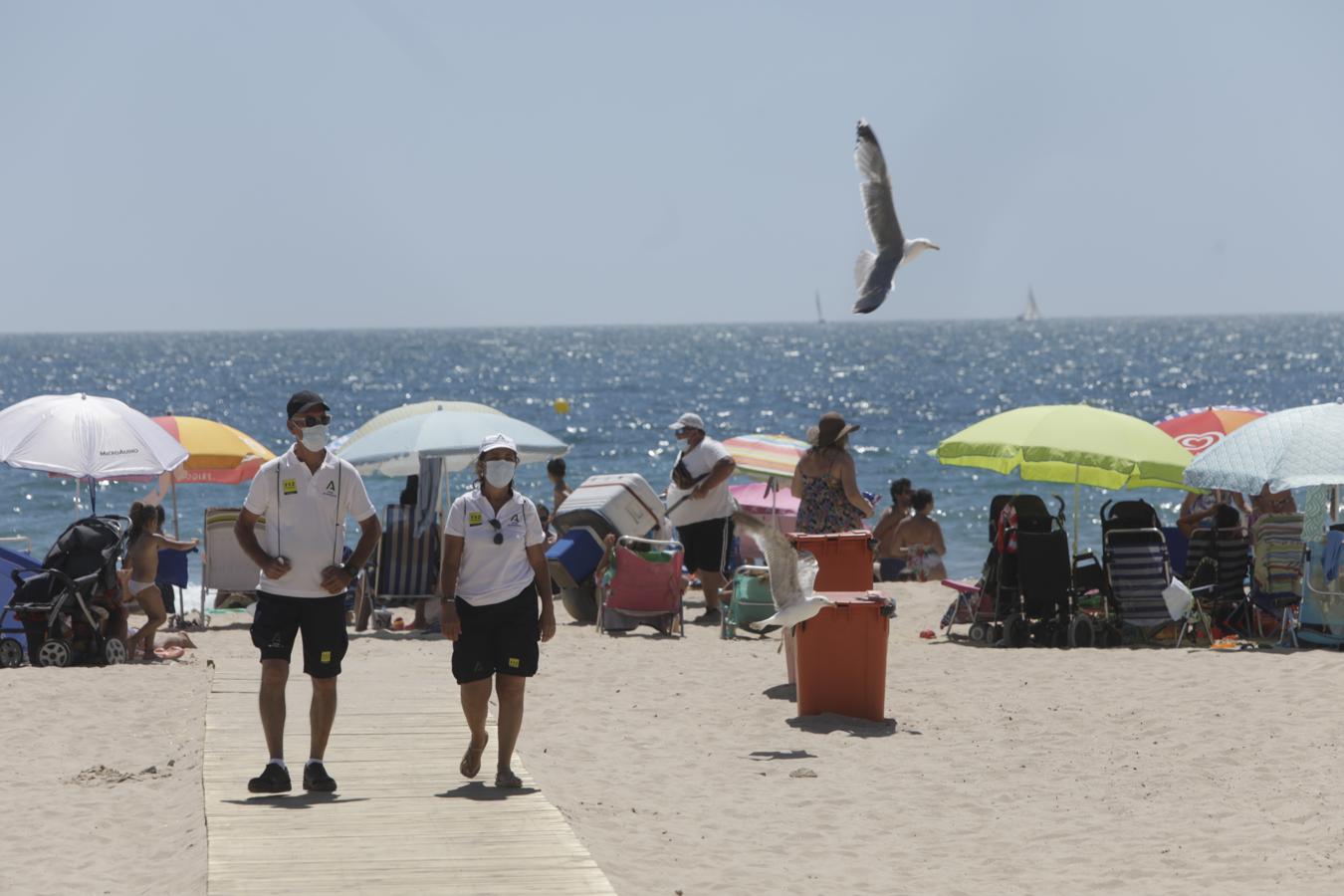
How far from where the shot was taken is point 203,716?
8492 millimetres

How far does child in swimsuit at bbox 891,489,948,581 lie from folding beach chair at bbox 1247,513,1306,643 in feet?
15.9

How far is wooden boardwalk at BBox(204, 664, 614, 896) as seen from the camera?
5430 mm

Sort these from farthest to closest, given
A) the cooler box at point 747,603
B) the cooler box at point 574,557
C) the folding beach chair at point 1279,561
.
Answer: the cooler box at point 574,557, the cooler box at point 747,603, the folding beach chair at point 1279,561

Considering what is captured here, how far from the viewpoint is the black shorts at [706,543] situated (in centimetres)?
1247

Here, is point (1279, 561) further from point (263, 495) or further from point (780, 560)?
point (263, 495)

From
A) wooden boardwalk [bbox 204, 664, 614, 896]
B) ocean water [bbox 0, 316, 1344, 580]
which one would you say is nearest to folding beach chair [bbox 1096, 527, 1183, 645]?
wooden boardwalk [bbox 204, 664, 614, 896]

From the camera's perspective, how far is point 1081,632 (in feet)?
36.2

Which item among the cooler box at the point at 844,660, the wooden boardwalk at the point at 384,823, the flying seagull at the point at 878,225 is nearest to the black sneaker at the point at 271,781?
the wooden boardwalk at the point at 384,823

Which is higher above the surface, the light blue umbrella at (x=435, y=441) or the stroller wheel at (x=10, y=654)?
the light blue umbrella at (x=435, y=441)

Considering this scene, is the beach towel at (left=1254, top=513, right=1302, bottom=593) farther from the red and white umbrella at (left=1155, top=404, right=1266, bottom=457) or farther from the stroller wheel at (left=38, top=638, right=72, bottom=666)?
the stroller wheel at (left=38, top=638, right=72, bottom=666)

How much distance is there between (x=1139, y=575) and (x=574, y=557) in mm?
4090

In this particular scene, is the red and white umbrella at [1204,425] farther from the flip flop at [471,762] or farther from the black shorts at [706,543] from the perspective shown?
the flip flop at [471,762]

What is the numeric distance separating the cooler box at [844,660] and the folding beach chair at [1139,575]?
2843 mm

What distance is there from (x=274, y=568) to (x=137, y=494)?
1007 inches
